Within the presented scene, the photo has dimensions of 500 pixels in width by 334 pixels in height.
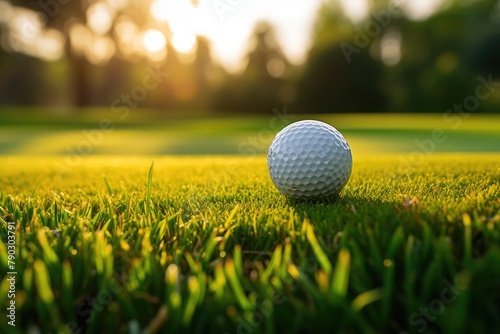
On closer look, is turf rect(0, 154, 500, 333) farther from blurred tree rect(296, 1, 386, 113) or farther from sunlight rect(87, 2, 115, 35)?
sunlight rect(87, 2, 115, 35)

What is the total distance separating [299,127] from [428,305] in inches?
69.5

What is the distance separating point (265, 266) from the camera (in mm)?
1754

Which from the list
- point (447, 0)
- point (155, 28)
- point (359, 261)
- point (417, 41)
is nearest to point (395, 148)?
point (359, 261)

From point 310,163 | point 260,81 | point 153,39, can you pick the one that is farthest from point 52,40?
point 310,163

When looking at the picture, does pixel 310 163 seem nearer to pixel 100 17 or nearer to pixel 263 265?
pixel 263 265

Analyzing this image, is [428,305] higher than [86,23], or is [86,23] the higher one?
[86,23]

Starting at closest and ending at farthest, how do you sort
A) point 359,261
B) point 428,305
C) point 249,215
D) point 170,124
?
point 428,305
point 359,261
point 249,215
point 170,124

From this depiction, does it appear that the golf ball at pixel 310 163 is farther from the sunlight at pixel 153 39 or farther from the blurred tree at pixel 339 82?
the sunlight at pixel 153 39

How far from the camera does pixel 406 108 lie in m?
29.9

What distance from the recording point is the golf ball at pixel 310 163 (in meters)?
2.65

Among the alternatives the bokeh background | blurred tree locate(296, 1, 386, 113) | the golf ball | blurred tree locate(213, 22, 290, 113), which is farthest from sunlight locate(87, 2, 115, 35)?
the golf ball

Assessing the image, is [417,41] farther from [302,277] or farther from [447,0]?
[302,277]

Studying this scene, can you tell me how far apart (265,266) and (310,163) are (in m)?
1.08

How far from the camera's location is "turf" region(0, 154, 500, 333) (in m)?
1.29
